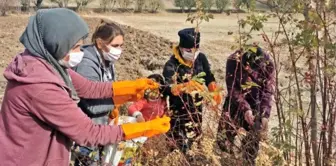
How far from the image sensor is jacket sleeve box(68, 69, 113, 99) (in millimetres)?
2838

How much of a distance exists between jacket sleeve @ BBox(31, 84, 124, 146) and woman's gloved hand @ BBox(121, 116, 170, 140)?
0.44 ft

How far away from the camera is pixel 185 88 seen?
102 inches

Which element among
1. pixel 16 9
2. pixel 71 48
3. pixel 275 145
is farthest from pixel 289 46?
pixel 16 9

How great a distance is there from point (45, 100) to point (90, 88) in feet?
2.37

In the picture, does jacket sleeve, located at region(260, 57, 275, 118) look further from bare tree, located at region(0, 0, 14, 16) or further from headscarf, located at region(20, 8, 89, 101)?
bare tree, located at region(0, 0, 14, 16)

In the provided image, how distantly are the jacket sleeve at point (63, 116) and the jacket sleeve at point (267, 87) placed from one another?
1.07 metres

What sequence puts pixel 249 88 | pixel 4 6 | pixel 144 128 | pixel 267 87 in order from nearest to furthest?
1. pixel 144 128
2. pixel 267 87
3. pixel 249 88
4. pixel 4 6

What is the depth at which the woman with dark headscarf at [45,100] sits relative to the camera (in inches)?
87.0

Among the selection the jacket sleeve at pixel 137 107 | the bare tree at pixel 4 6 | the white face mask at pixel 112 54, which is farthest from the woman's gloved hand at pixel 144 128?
the bare tree at pixel 4 6

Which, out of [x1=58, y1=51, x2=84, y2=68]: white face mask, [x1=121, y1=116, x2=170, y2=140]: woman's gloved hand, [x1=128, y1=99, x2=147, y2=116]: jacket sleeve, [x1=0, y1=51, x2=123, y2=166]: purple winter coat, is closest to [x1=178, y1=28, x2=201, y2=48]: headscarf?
[x1=128, y1=99, x2=147, y2=116]: jacket sleeve

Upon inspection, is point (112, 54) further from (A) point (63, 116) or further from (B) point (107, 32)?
(A) point (63, 116)

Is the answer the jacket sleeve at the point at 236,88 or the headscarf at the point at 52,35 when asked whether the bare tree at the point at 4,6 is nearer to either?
the jacket sleeve at the point at 236,88

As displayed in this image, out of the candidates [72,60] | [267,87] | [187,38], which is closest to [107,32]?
[187,38]

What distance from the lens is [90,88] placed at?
9.54ft
